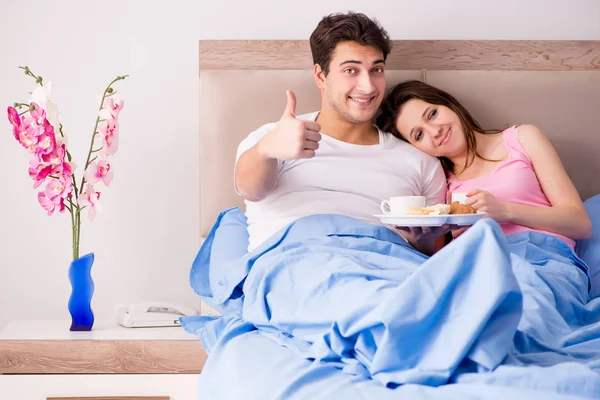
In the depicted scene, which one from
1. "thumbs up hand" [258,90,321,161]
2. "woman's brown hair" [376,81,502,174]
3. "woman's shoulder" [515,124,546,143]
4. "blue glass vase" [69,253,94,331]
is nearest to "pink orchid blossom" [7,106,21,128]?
"blue glass vase" [69,253,94,331]

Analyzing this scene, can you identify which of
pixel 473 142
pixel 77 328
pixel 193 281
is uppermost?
pixel 473 142

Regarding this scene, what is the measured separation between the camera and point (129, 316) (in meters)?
2.11

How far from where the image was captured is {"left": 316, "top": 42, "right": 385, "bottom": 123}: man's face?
2.08m

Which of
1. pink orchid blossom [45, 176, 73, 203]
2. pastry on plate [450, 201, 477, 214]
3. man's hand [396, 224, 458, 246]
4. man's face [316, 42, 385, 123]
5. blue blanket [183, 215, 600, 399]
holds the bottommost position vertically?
blue blanket [183, 215, 600, 399]

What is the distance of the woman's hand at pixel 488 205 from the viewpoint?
6.09 feet

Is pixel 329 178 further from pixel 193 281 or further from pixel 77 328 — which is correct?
pixel 77 328

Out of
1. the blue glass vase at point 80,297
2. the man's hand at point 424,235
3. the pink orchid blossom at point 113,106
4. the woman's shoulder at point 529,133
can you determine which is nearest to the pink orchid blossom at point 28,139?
the pink orchid blossom at point 113,106

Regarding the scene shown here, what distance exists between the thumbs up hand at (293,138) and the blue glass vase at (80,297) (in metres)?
0.78

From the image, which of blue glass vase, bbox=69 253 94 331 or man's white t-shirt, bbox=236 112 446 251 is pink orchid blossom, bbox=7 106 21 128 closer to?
blue glass vase, bbox=69 253 94 331

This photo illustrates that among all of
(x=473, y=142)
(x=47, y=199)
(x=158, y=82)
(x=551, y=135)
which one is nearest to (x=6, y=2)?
(x=158, y=82)

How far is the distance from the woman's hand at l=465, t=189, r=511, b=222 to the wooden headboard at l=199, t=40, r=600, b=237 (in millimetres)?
533

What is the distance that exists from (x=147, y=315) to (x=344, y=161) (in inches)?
29.6

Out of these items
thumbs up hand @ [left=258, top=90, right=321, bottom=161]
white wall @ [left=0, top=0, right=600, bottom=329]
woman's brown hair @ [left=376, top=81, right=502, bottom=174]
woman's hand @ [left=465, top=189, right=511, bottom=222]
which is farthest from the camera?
white wall @ [left=0, top=0, right=600, bottom=329]

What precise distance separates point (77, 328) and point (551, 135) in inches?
64.5
